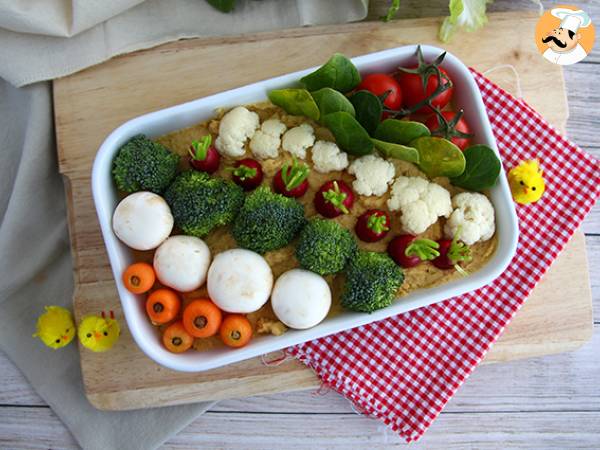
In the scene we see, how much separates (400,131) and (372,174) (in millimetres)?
94

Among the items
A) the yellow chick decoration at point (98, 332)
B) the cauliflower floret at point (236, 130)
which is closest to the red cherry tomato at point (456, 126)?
the cauliflower floret at point (236, 130)

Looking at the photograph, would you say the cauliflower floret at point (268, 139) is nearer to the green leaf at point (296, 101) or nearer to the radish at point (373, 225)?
the green leaf at point (296, 101)

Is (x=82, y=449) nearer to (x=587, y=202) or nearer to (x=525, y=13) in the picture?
(x=587, y=202)

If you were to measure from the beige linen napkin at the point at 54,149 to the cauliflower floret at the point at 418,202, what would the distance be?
1.46ft

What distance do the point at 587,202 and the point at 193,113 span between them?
32.6 inches

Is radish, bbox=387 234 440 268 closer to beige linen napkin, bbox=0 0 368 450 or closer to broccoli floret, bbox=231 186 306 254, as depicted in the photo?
broccoli floret, bbox=231 186 306 254

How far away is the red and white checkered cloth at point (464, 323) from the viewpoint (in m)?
1.23

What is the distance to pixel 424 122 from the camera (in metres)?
1.20

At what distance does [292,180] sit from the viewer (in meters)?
1.10

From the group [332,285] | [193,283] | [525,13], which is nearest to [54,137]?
[193,283]

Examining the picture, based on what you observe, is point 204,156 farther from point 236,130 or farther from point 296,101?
point 296,101

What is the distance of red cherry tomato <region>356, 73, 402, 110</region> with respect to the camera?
1.16 metres

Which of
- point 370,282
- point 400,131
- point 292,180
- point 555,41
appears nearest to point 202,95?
point 292,180

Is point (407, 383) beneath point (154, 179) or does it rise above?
beneath
